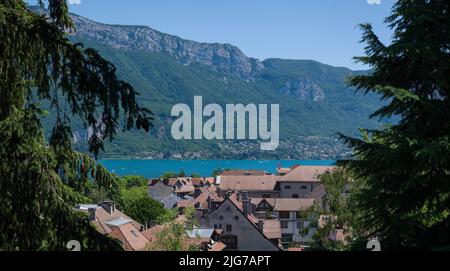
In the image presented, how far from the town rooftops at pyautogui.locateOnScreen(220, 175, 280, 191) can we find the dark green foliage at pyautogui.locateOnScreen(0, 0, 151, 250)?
89189 millimetres

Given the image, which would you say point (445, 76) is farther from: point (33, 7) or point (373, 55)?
point (33, 7)

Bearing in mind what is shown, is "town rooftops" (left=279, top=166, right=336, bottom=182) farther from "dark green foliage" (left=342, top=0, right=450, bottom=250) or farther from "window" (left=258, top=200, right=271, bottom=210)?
"dark green foliage" (left=342, top=0, right=450, bottom=250)

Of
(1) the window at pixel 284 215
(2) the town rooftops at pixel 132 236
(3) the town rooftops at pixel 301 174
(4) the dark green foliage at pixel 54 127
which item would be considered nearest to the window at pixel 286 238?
(1) the window at pixel 284 215

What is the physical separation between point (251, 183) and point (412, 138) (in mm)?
89662

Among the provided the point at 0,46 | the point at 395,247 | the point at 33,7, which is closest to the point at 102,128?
the point at 0,46

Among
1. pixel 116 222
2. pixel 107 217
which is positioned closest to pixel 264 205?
pixel 107 217

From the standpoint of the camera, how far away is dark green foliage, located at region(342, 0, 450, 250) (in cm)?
862

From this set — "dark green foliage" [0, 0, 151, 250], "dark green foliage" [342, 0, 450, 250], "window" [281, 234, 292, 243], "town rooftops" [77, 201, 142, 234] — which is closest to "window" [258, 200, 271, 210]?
"window" [281, 234, 292, 243]

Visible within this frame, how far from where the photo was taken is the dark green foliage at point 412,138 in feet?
28.3

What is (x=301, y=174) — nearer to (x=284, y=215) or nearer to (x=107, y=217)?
(x=284, y=215)

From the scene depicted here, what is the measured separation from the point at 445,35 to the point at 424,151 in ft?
9.23

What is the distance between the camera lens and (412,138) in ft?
27.9

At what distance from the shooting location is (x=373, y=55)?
33.7 feet

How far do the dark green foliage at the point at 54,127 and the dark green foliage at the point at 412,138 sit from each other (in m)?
4.99
